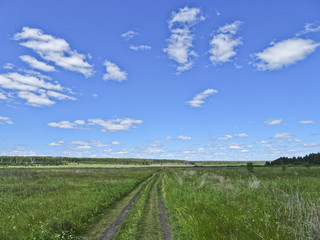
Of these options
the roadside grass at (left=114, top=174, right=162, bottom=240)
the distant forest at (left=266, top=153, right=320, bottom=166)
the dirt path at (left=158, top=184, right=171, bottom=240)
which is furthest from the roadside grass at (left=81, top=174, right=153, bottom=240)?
the distant forest at (left=266, top=153, right=320, bottom=166)

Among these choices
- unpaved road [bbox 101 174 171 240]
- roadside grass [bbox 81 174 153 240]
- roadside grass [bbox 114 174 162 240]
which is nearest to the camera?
roadside grass [bbox 114 174 162 240]

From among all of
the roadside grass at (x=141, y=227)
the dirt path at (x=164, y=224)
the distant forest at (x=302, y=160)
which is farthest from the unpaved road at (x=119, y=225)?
the distant forest at (x=302, y=160)

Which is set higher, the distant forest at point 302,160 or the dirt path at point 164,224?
the distant forest at point 302,160

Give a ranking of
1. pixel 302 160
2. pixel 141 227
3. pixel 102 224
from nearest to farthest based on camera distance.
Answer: pixel 141 227 → pixel 102 224 → pixel 302 160

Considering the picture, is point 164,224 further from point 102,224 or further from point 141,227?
point 102,224

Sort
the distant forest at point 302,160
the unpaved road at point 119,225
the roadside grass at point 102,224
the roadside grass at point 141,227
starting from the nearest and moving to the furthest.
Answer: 1. the roadside grass at point 141,227
2. the unpaved road at point 119,225
3. the roadside grass at point 102,224
4. the distant forest at point 302,160

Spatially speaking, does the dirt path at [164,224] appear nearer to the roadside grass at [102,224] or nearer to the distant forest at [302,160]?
the roadside grass at [102,224]

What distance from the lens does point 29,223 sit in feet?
33.8

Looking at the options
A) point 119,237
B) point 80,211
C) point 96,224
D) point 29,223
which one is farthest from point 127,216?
point 29,223

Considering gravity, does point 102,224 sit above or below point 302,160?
below

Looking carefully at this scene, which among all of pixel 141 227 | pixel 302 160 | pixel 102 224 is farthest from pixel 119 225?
pixel 302 160

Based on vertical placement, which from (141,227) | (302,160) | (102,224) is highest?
(302,160)

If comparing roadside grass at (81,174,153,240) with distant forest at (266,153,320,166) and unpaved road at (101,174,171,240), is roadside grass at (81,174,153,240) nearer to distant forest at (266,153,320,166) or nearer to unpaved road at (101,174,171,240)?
unpaved road at (101,174,171,240)

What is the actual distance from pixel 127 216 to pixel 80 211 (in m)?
2.62
